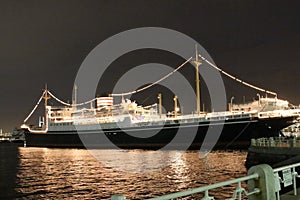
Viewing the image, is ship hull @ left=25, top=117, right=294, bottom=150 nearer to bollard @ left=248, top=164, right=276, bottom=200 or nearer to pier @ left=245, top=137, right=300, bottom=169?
pier @ left=245, top=137, right=300, bottom=169

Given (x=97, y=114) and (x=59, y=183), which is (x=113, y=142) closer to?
(x=97, y=114)

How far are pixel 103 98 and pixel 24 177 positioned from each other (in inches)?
3152

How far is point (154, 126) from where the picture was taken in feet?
246

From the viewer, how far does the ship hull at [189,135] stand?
209ft

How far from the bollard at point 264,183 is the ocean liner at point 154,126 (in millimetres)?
58789

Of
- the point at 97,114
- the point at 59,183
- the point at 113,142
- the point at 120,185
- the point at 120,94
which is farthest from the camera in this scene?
the point at 120,94

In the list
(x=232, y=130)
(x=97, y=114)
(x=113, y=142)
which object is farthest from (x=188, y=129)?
(x=97, y=114)

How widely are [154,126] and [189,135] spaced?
856cm

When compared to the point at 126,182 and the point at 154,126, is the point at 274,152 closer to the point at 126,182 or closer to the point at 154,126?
the point at 126,182

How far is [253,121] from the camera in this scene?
63.5m

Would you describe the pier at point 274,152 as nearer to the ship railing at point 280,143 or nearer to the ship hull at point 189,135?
the ship railing at point 280,143

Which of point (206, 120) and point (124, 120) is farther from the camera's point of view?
point (124, 120)

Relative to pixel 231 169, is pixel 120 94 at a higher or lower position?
higher

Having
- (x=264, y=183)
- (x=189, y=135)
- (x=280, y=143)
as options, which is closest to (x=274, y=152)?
(x=280, y=143)
